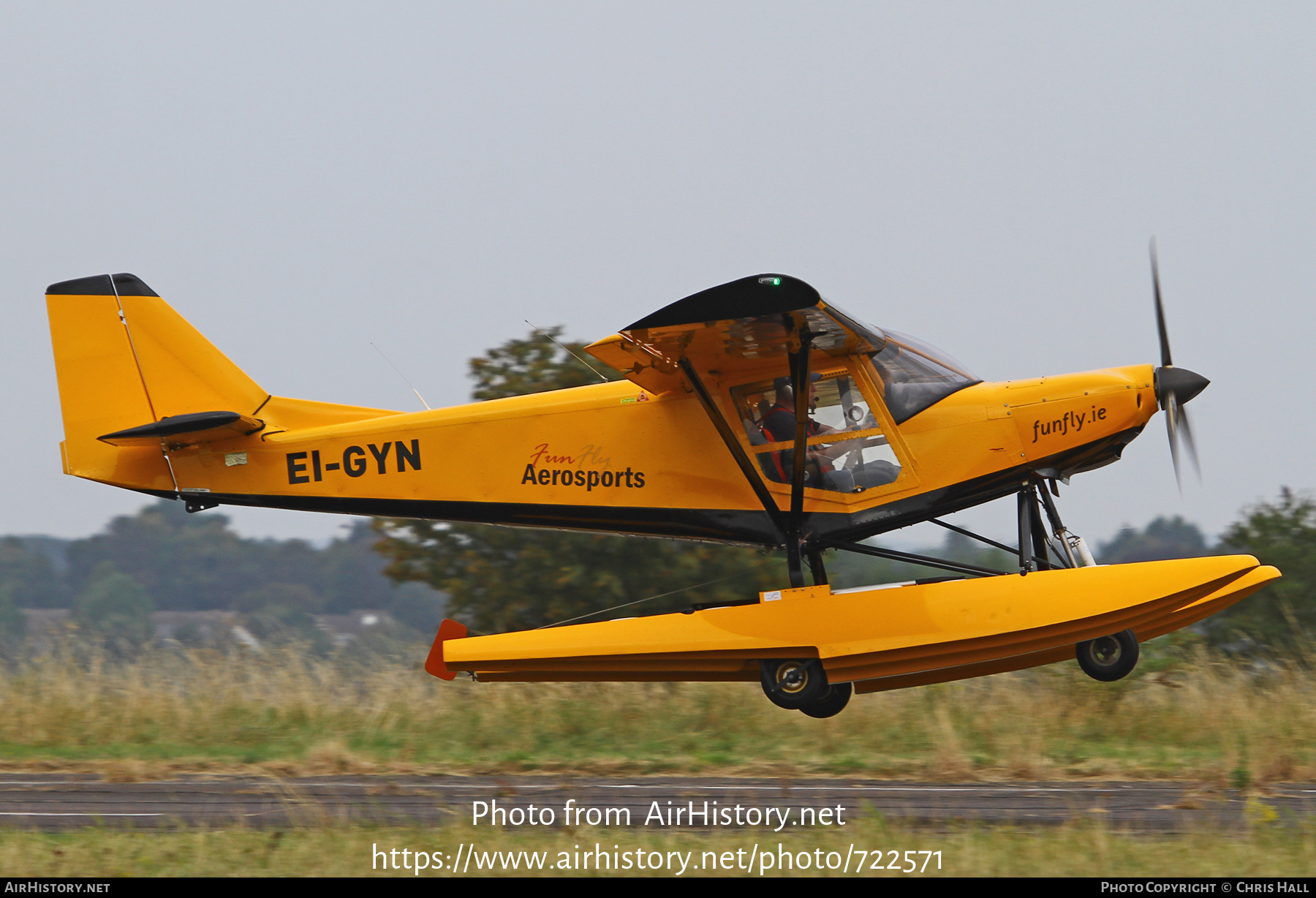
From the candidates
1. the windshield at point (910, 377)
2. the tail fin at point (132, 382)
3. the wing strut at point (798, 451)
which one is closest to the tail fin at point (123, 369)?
the tail fin at point (132, 382)

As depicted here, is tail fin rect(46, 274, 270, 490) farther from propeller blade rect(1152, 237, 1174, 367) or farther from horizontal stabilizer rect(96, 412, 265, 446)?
propeller blade rect(1152, 237, 1174, 367)

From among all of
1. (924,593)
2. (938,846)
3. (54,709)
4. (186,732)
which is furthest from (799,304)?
(54,709)

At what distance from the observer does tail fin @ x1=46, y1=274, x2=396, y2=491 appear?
925 cm

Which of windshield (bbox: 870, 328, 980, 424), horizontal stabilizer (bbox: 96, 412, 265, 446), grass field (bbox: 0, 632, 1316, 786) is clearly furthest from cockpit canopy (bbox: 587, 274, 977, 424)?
horizontal stabilizer (bbox: 96, 412, 265, 446)

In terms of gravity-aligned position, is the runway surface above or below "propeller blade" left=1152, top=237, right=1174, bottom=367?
below

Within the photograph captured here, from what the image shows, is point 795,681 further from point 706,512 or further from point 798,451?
point 798,451

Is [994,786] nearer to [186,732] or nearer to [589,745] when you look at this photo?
[589,745]

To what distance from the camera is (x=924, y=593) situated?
26.1ft

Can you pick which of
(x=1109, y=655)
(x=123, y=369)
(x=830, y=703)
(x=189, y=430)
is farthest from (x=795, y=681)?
(x=123, y=369)

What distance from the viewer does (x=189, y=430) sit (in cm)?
895

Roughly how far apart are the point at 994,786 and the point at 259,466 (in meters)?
5.95

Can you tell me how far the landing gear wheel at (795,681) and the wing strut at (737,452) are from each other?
36.5 inches

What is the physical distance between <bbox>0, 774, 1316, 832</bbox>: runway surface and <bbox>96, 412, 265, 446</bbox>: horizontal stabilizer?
262 centimetres
